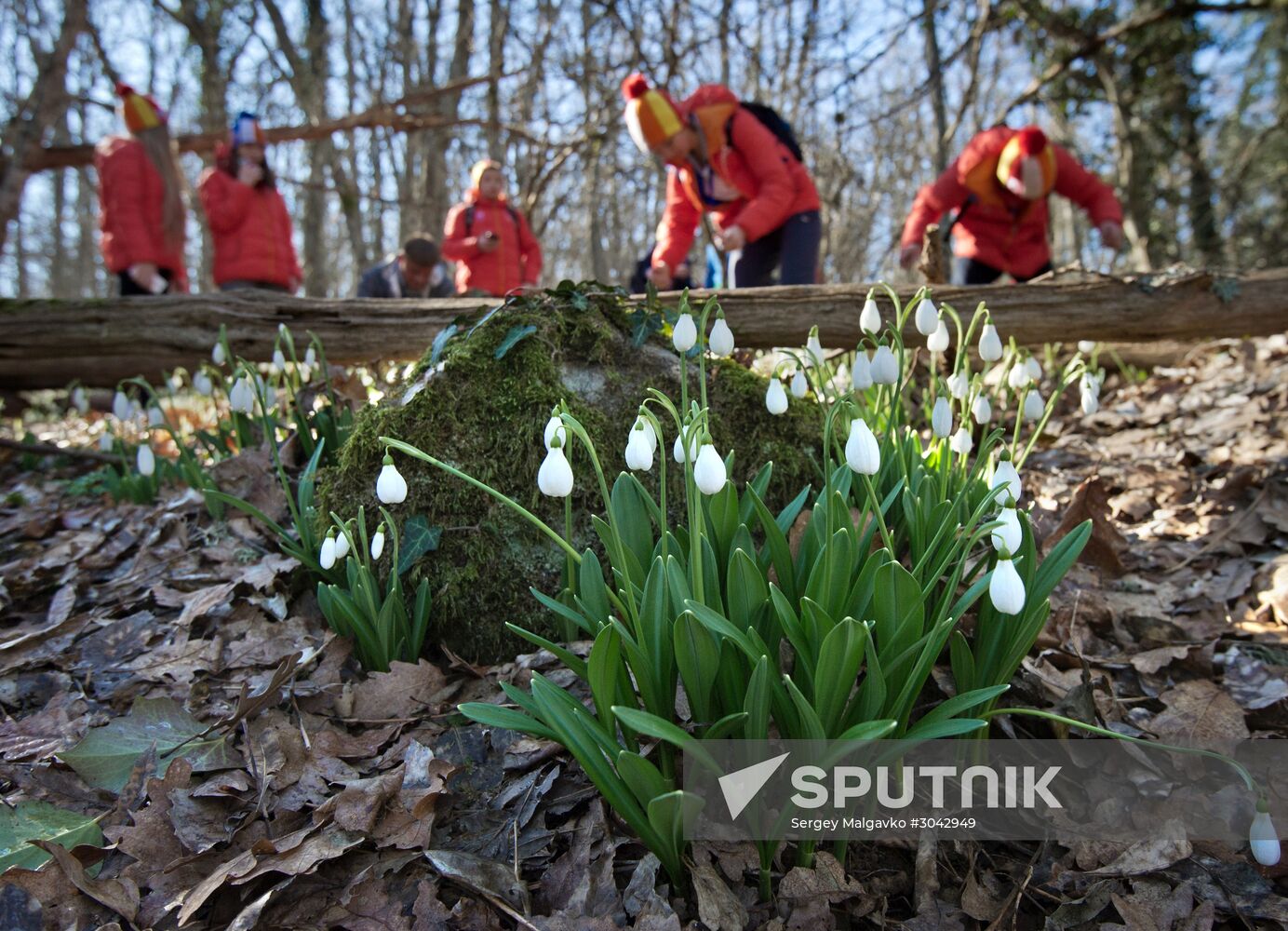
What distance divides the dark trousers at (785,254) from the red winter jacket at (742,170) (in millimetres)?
86

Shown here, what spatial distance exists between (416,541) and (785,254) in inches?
138

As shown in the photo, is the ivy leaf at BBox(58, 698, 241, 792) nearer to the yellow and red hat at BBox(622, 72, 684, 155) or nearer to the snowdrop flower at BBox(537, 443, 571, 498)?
the snowdrop flower at BBox(537, 443, 571, 498)

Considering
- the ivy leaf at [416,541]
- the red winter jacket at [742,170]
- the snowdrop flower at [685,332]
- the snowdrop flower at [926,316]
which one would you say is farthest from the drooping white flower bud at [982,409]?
the red winter jacket at [742,170]

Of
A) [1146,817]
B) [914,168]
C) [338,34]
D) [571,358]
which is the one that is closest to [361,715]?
[571,358]

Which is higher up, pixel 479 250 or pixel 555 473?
pixel 479 250

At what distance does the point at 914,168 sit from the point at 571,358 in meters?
15.6

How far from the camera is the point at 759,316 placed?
3.63 metres

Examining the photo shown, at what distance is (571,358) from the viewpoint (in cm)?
260

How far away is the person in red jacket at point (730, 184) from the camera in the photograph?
15.2ft

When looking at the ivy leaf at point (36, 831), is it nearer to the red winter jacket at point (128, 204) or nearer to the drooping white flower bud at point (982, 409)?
the drooping white flower bud at point (982, 409)

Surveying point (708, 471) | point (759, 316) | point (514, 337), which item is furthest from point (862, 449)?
point (759, 316)

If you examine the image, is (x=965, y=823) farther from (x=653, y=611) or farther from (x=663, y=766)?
(x=653, y=611)

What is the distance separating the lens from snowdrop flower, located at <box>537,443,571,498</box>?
4.50ft

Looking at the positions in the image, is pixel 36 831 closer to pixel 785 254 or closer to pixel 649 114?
pixel 649 114
